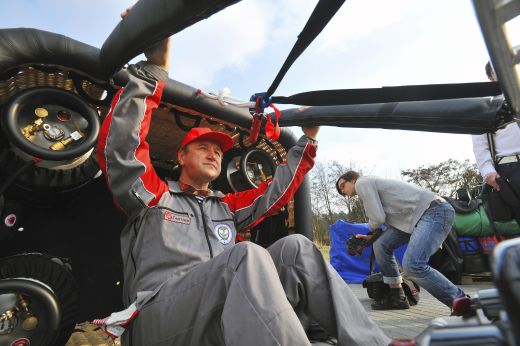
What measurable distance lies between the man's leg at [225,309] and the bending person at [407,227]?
6.78 ft

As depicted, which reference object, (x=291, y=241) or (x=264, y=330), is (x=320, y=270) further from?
(x=264, y=330)

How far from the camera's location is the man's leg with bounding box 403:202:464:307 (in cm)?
264

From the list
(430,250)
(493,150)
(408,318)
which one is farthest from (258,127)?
(408,318)

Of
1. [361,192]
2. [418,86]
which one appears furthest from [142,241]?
[361,192]

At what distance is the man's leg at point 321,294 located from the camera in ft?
3.81

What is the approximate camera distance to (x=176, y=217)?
62.1 inches

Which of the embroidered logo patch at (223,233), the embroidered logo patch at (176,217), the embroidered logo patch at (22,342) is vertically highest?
Result: the embroidered logo patch at (176,217)

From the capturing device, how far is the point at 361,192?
3330 mm

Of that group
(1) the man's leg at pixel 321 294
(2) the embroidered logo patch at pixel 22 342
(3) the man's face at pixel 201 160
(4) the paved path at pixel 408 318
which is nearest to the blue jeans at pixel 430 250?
(4) the paved path at pixel 408 318

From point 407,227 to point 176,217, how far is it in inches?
90.3

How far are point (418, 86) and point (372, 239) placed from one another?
3127 mm

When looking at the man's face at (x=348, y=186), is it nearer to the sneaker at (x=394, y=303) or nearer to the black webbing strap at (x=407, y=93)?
the sneaker at (x=394, y=303)

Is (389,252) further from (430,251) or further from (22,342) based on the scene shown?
(22,342)

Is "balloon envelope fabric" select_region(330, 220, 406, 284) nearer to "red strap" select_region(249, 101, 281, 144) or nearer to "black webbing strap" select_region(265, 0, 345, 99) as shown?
"red strap" select_region(249, 101, 281, 144)
